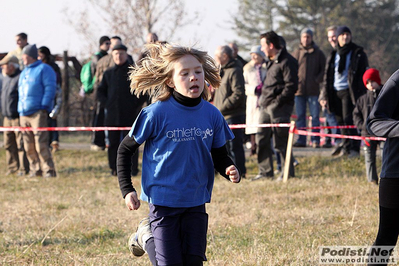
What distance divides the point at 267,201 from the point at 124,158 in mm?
4430

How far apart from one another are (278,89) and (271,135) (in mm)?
1057

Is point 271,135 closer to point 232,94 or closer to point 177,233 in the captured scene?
point 232,94

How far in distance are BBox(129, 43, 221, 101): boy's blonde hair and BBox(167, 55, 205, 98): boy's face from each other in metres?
0.05

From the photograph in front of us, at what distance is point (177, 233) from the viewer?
4129 mm

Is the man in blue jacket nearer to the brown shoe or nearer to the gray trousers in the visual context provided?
the brown shoe

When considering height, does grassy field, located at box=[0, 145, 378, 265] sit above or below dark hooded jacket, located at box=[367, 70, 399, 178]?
below

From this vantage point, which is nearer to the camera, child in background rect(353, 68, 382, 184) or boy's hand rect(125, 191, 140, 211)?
boy's hand rect(125, 191, 140, 211)

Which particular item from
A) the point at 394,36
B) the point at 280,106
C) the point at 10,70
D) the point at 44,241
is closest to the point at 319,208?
the point at 280,106

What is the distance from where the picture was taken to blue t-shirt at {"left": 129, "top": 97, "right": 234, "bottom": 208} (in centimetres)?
411

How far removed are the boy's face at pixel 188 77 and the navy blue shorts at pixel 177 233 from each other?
743mm

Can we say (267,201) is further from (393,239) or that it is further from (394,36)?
(394,36)

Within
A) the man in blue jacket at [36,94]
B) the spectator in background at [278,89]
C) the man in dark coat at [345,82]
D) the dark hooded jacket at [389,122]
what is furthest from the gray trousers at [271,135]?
the dark hooded jacket at [389,122]

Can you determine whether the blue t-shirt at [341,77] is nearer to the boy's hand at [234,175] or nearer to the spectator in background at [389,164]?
the spectator in background at [389,164]

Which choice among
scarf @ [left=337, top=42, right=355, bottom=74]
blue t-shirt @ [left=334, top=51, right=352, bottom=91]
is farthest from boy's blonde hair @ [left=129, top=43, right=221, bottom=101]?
blue t-shirt @ [left=334, top=51, right=352, bottom=91]
